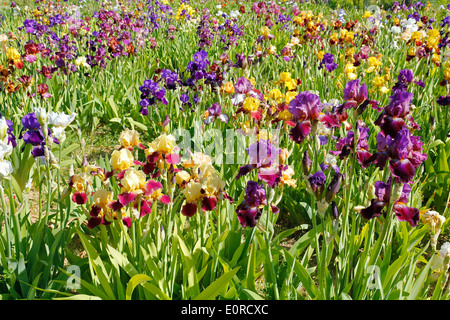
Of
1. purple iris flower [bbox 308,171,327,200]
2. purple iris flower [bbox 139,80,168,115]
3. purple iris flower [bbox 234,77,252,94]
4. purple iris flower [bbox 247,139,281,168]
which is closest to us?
purple iris flower [bbox 308,171,327,200]

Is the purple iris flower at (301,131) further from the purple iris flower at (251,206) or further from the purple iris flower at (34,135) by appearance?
the purple iris flower at (34,135)

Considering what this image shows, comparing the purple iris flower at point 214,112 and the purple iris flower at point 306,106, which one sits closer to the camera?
the purple iris flower at point 306,106

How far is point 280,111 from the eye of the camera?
256 cm

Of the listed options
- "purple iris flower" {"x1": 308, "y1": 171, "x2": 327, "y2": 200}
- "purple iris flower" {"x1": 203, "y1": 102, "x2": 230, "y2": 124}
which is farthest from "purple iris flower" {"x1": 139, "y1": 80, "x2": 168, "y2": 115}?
"purple iris flower" {"x1": 308, "y1": 171, "x2": 327, "y2": 200}

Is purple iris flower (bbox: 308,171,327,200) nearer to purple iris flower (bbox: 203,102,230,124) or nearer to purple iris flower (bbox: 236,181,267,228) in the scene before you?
purple iris flower (bbox: 236,181,267,228)

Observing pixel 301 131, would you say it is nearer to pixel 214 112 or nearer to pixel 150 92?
pixel 214 112

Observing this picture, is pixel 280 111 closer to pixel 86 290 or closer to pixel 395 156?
pixel 395 156

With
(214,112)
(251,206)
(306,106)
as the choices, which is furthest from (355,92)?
(214,112)

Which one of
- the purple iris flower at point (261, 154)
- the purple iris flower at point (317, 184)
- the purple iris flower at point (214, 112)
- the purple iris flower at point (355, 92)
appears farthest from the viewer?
the purple iris flower at point (214, 112)

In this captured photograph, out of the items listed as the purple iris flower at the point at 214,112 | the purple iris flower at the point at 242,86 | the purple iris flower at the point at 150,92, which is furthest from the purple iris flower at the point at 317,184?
the purple iris flower at the point at 150,92

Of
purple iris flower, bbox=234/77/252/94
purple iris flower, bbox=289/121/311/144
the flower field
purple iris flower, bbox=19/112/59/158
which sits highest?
purple iris flower, bbox=234/77/252/94

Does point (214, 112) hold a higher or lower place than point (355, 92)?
lower
